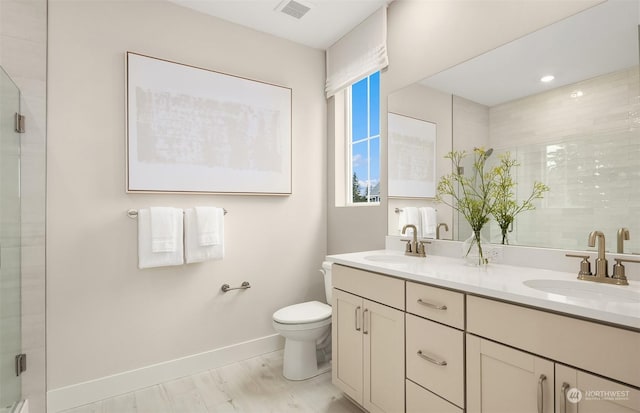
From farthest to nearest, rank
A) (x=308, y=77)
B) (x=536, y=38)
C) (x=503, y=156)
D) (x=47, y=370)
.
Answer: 1. (x=308, y=77)
2. (x=47, y=370)
3. (x=503, y=156)
4. (x=536, y=38)

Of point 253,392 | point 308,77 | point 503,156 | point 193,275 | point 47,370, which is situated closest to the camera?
point 503,156

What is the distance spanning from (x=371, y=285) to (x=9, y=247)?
1850 mm

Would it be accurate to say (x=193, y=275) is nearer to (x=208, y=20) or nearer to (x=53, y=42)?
(x=53, y=42)

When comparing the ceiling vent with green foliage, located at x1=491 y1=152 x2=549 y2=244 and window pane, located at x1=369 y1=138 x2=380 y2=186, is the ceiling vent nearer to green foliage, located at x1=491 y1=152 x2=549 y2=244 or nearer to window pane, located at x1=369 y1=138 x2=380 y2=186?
window pane, located at x1=369 y1=138 x2=380 y2=186

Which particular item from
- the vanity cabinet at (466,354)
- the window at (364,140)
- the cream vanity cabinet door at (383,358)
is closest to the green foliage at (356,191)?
the window at (364,140)

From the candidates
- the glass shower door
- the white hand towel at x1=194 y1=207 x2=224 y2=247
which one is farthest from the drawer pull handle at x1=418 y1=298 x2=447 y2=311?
the glass shower door

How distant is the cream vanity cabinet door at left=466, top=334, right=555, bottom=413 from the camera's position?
1.03 m

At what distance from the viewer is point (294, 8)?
7.70 ft

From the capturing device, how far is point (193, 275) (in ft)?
7.81

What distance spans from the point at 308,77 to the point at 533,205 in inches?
82.2

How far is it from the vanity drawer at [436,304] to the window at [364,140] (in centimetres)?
129

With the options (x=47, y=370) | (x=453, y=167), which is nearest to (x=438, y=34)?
(x=453, y=167)

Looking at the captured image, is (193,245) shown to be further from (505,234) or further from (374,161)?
(505,234)

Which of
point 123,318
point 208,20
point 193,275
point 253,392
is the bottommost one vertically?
point 253,392
